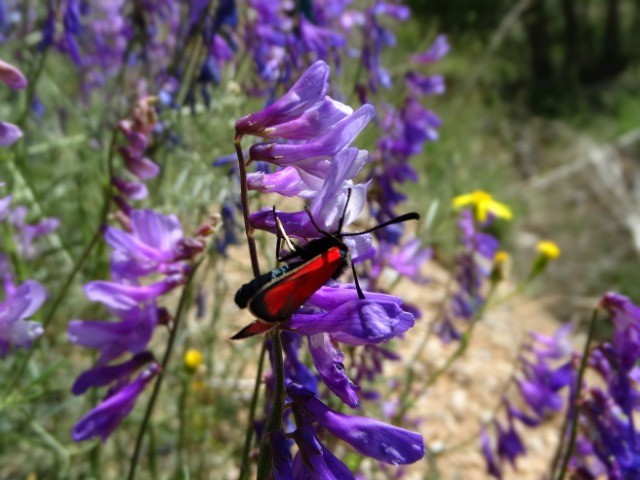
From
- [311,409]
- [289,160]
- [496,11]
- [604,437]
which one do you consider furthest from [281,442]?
[496,11]

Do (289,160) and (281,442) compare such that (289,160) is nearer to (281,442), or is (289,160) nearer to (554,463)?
(281,442)

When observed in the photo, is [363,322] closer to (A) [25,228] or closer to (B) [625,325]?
(B) [625,325]

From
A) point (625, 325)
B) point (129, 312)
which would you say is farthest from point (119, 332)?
point (625, 325)

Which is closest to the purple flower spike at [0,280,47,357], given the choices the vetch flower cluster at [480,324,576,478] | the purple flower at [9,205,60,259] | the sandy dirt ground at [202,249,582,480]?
the purple flower at [9,205,60,259]

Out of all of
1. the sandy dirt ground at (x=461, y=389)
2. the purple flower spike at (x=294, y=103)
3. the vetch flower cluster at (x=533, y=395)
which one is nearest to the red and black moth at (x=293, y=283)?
the purple flower spike at (x=294, y=103)

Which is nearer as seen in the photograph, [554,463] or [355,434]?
[355,434]
